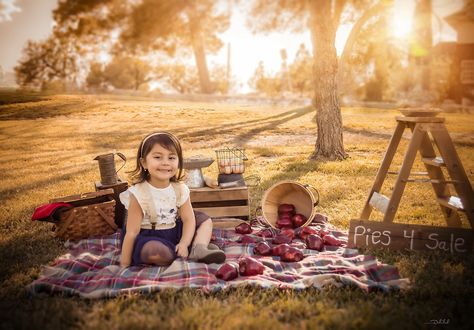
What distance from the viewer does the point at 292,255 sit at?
3.25 metres

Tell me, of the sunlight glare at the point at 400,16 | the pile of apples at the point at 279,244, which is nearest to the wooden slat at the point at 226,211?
the pile of apples at the point at 279,244

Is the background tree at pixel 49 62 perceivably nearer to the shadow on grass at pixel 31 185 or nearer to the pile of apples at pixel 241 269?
the shadow on grass at pixel 31 185

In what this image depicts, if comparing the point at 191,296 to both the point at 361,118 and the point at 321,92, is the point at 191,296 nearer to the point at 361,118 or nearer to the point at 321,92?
the point at 321,92

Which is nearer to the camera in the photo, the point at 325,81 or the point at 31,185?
the point at 31,185

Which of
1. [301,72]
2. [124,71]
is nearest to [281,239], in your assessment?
[124,71]

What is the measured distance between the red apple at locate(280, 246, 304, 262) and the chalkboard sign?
574 millimetres

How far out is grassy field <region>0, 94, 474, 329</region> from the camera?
235 centimetres

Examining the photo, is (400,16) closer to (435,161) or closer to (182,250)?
(435,161)

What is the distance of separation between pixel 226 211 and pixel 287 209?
2.40 ft

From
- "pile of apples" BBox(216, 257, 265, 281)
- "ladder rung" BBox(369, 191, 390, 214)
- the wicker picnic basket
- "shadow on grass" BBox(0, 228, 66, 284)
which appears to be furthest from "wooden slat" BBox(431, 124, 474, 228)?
"shadow on grass" BBox(0, 228, 66, 284)

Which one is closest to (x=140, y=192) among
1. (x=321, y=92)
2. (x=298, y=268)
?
(x=298, y=268)

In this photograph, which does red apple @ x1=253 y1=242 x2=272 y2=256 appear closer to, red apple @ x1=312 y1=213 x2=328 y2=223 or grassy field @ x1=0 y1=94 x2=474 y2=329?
grassy field @ x1=0 y1=94 x2=474 y2=329

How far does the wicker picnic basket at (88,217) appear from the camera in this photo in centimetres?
379

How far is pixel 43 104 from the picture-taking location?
593cm
